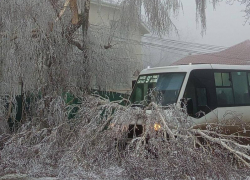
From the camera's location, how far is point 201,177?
18.6ft

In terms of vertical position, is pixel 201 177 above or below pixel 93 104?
below

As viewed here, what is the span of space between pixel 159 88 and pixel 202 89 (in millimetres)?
1094

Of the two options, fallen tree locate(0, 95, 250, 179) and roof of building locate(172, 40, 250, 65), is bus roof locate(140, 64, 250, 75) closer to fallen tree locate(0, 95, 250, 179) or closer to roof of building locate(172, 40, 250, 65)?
fallen tree locate(0, 95, 250, 179)

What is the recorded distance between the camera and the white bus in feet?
27.8

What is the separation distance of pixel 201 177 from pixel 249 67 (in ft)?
19.0

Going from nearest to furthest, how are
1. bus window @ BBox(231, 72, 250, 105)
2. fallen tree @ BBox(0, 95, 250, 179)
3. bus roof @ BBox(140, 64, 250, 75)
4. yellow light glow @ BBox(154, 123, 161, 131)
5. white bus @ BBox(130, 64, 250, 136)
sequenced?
fallen tree @ BBox(0, 95, 250, 179)
yellow light glow @ BBox(154, 123, 161, 131)
white bus @ BBox(130, 64, 250, 136)
bus roof @ BBox(140, 64, 250, 75)
bus window @ BBox(231, 72, 250, 105)

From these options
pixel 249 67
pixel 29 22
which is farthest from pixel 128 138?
pixel 249 67

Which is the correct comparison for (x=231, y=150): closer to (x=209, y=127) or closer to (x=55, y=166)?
(x=209, y=127)

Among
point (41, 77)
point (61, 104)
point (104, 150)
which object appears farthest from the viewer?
point (41, 77)

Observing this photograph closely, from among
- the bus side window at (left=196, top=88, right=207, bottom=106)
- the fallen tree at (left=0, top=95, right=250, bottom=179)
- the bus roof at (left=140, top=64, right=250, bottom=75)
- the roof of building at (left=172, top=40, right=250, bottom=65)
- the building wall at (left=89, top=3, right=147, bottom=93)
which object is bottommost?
the fallen tree at (left=0, top=95, right=250, bottom=179)

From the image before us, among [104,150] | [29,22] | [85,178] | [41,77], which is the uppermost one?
[29,22]

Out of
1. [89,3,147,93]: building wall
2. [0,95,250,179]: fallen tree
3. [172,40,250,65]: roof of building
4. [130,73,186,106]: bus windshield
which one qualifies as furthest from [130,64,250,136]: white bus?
[172,40,250,65]: roof of building

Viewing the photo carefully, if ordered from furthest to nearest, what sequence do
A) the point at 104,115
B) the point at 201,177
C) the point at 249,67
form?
the point at 249,67, the point at 104,115, the point at 201,177

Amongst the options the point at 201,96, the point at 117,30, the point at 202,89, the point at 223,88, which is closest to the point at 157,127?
the point at 201,96
